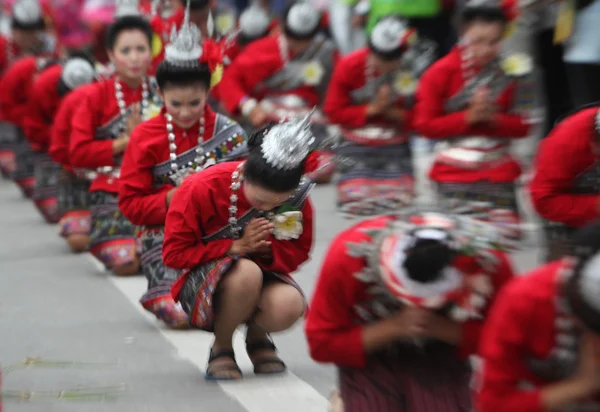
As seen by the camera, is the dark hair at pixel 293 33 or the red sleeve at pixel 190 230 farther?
the dark hair at pixel 293 33

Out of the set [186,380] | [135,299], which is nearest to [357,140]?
[135,299]

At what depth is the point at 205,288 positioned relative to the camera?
436cm

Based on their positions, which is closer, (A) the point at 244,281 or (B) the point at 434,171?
(A) the point at 244,281

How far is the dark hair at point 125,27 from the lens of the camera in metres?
6.58

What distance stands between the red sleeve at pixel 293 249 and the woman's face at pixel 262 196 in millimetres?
191

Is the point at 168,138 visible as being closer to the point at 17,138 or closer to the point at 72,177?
the point at 72,177

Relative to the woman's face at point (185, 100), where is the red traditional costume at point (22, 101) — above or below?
below

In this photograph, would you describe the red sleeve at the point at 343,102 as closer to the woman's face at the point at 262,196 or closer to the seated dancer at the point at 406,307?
the woman's face at the point at 262,196

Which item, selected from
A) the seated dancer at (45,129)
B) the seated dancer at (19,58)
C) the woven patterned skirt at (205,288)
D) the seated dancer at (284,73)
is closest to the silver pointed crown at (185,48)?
the woven patterned skirt at (205,288)

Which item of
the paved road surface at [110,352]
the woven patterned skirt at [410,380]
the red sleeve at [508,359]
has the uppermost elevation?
the red sleeve at [508,359]

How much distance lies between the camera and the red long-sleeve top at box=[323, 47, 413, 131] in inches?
291

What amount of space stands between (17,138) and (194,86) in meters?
4.94

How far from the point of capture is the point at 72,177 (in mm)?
7434

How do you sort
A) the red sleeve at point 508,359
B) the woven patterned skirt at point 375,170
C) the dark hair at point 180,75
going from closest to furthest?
the red sleeve at point 508,359
the dark hair at point 180,75
the woven patterned skirt at point 375,170
